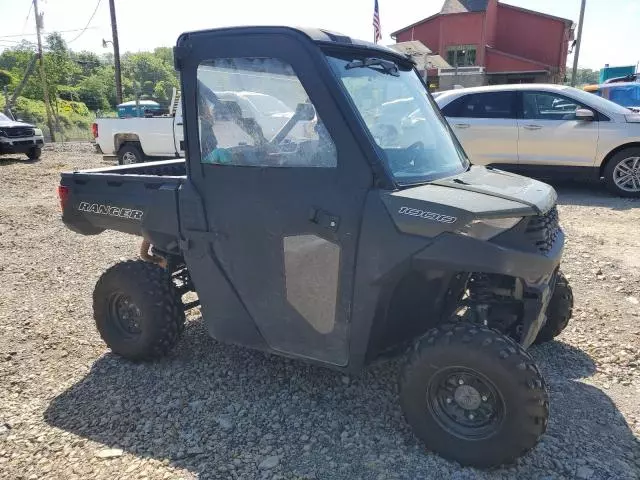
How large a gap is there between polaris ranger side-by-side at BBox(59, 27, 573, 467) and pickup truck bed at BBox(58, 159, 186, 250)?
0.09 feet

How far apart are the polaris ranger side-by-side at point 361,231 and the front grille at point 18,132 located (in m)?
14.8

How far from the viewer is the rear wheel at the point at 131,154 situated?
12.9 m

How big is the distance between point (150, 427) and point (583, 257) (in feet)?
16.0

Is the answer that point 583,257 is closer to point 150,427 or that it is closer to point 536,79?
point 150,427

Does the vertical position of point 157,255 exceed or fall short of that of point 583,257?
it exceeds it

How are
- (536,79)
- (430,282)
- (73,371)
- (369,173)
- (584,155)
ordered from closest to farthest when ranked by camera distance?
(369,173) → (430,282) → (73,371) → (584,155) → (536,79)

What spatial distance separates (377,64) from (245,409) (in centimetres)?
211

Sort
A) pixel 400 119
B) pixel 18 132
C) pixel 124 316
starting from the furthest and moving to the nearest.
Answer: pixel 18 132 < pixel 124 316 < pixel 400 119

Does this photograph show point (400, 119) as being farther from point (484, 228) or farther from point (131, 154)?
point (131, 154)

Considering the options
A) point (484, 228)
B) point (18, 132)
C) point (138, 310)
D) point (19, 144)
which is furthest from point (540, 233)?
point (18, 132)

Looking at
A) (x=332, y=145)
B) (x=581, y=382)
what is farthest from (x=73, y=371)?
(x=581, y=382)

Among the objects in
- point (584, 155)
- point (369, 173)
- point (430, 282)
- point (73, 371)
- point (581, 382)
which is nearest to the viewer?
point (369, 173)

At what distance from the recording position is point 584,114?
861cm

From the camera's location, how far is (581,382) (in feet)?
11.5
